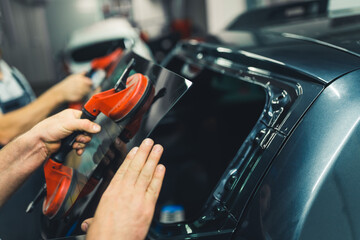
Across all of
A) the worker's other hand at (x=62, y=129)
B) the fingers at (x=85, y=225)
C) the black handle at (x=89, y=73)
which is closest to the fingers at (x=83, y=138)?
the worker's other hand at (x=62, y=129)

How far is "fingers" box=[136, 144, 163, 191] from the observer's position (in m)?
0.80

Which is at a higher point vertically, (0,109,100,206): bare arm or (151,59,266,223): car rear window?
(0,109,100,206): bare arm

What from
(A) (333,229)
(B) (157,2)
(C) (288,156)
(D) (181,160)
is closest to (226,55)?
(C) (288,156)

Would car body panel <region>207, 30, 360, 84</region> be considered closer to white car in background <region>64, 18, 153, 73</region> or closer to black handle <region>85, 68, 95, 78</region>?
black handle <region>85, 68, 95, 78</region>

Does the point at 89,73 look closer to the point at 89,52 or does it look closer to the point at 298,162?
the point at 298,162

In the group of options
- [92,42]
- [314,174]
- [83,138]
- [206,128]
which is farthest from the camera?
[92,42]

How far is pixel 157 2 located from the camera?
11.4 m

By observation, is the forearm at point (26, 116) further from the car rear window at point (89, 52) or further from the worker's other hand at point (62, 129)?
the car rear window at point (89, 52)

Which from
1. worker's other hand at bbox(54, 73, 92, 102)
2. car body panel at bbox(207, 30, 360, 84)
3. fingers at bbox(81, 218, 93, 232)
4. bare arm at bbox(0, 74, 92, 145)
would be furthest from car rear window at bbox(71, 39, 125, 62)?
fingers at bbox(81, 218, 93, 232)

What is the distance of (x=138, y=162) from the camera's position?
2.67 feet

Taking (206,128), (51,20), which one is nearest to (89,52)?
(206,128)

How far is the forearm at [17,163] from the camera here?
1.03 metres

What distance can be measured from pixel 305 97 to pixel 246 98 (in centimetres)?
121

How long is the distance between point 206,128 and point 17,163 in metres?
1.22
